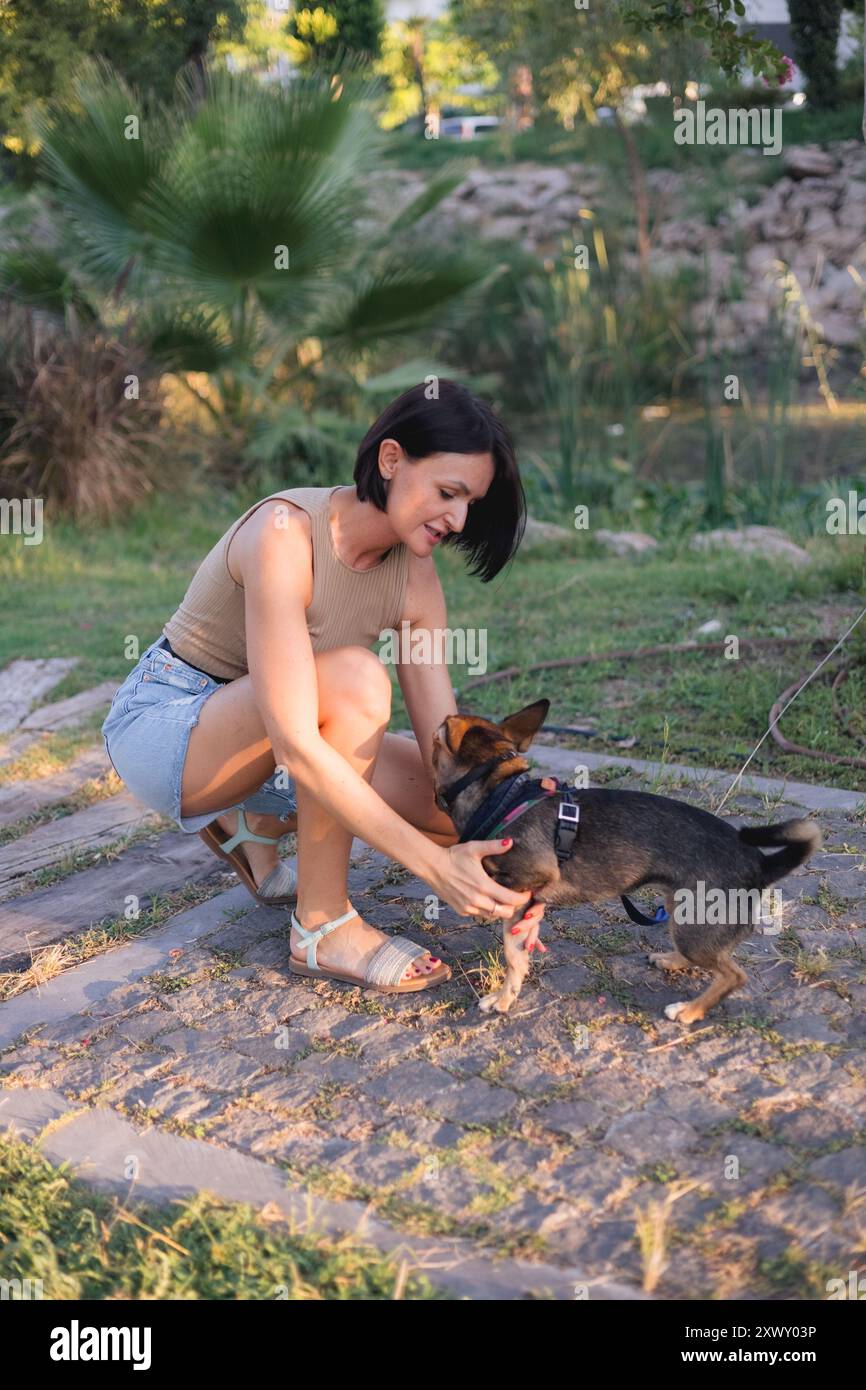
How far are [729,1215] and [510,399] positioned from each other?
14335 millimetres

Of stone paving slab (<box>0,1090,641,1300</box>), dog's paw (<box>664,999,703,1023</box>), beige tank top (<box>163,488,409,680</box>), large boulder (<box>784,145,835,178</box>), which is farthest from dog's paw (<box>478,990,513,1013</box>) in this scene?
large boulder (<box>784,145,835,178</box>)

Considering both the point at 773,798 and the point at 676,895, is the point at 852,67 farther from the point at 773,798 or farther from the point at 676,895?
the point at 676,895

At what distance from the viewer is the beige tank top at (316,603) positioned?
322cm

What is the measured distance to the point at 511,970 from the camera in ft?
9.76

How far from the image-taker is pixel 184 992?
10.5 ft

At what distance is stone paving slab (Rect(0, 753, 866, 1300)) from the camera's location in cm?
229

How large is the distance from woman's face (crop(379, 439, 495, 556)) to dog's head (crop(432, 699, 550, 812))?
0.45m

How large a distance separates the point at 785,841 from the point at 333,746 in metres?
1.11

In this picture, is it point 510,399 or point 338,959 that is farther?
point 510,399

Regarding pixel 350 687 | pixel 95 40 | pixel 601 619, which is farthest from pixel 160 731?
pixel 95 40

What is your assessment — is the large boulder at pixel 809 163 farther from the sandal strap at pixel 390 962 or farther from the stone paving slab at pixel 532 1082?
the sandal strap at pixel 390 962

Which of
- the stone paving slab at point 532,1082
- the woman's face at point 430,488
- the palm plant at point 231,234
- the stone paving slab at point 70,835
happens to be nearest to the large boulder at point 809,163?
the palm plant at point 231,234

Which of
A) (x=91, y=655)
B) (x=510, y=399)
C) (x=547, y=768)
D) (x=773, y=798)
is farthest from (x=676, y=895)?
(x=510, y=399)

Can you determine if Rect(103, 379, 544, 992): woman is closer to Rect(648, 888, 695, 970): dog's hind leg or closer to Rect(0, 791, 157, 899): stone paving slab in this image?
Rect(648, 888, 695, 970): dog's hind leg
